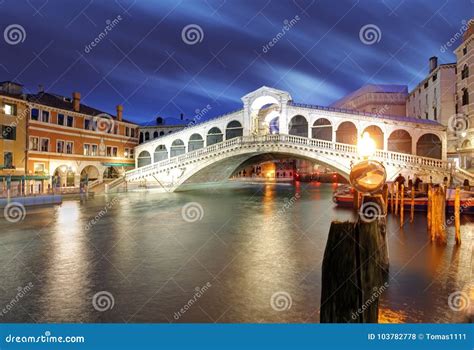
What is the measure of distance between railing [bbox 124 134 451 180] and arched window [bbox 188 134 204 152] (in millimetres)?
7450

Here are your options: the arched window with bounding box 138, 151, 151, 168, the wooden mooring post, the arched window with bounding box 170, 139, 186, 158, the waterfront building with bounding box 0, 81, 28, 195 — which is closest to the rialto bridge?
the arched window with bounding box 170, 139, 186, 158

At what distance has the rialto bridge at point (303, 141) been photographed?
29203 millimetres

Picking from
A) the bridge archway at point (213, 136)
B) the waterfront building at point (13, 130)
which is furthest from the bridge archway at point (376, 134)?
the waterfront building at point (13, 130)

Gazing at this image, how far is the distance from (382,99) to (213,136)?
33.5 meters

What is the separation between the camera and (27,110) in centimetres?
3081

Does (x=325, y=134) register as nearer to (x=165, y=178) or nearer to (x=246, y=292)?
(x=165, y=178)

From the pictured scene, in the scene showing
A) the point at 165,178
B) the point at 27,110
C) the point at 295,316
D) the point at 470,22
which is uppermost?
the point at 470,22

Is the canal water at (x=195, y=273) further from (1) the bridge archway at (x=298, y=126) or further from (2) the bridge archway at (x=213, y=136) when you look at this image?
(2) the bridge archway at (x=213, y=136)

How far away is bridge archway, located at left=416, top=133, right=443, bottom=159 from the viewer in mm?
31672

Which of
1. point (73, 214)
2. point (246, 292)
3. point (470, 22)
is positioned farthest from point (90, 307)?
point (470, 22)

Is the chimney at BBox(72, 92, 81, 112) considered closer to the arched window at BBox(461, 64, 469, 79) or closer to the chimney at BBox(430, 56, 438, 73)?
the arched window at BBox(461, 64, 469, 79)

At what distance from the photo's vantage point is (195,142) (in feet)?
139

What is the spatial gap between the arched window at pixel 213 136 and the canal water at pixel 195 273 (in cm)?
2658

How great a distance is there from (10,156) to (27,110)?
435 cm
